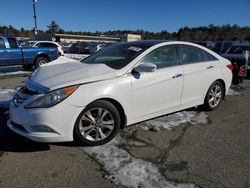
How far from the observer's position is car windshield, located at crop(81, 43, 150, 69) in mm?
4535

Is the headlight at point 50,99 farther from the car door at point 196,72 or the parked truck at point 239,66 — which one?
the parked truck at point 239,66

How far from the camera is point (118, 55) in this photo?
4.91m

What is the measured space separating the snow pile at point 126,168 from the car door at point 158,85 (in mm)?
746

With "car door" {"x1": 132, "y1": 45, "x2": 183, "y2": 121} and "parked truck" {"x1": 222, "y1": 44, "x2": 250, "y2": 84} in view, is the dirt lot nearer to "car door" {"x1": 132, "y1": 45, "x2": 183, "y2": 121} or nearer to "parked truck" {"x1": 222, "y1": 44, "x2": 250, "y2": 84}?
"car door" {"x1": 132, "y1": 45, "x2": 183, "y2": 121}

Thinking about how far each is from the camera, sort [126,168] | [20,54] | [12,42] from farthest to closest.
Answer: [20,54]
[12,42]
[126,168]

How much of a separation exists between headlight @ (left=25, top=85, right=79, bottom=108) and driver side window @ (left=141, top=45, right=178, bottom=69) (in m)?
1.43

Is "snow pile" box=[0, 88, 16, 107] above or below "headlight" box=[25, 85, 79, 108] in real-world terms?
below

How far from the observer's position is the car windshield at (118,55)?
4535 millimetres

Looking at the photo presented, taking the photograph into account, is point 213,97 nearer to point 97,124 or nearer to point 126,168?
point 97,124

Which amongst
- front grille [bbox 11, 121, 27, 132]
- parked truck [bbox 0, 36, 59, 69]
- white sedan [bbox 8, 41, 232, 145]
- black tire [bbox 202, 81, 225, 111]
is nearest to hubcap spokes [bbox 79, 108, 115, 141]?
white sedan [bbox 8, 41, 232, 145]

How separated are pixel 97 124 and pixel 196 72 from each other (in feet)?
7.53

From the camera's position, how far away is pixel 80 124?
153 inches

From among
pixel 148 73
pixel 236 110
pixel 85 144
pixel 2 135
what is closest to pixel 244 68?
pixel 236 110

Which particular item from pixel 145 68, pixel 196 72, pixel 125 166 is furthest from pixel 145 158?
pixel 196 72
